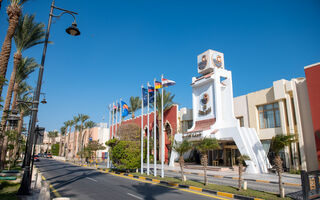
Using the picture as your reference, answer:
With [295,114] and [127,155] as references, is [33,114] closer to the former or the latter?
[127,155]

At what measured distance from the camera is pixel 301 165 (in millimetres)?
21734

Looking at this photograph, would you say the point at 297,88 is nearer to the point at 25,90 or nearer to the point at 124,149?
the point at 124,149

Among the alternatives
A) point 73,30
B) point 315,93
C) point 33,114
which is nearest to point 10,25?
point 73,30

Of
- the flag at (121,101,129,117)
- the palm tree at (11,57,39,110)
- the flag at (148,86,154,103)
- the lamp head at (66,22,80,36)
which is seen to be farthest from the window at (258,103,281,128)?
the palm tree at (11,57,39,110)

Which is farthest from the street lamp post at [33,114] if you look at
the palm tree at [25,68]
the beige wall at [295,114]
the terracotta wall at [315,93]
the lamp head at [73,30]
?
the beige wall at [295,114]

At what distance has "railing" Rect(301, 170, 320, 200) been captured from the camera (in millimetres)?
8820

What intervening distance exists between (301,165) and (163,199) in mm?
18042

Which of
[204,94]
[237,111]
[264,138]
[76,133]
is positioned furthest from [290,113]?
[76,133]

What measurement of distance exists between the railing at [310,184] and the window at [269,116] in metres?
17.2

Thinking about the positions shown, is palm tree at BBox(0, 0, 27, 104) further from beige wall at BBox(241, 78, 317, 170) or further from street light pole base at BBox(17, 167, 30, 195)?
beige wall at BBox(241, 78, 317, 170)

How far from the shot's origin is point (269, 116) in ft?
85.8

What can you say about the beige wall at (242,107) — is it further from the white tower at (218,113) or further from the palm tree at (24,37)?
the palm tree at (24,37)

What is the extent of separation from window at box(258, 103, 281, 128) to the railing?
1719cm

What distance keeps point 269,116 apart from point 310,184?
A: 60.3 feet
